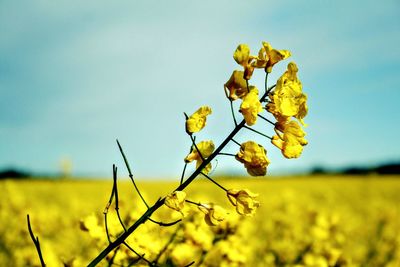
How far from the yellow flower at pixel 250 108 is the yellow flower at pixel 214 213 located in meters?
0.24

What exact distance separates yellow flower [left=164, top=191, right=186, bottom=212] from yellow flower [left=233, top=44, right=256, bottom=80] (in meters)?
0.31

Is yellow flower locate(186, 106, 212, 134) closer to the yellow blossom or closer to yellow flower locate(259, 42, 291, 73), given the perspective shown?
yellow flower locate(259, 42, 291, 73)

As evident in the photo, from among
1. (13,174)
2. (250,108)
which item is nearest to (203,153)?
(250,108)

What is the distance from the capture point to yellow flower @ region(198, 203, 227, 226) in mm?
1313

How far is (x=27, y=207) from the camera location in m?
4.09

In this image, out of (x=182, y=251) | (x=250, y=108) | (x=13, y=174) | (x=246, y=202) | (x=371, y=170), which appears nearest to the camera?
(x=250, y=108)

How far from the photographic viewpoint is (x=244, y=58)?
4.18 feet

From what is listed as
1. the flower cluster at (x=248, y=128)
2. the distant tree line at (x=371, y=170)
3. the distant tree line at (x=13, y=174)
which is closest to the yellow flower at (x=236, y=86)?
the flower cluster at (x=248, y=128)

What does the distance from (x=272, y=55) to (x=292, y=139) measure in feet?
0.66

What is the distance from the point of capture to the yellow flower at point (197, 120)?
128 centimetres

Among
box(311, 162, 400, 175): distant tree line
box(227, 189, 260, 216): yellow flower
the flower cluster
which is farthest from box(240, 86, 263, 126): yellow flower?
box(311, 162, 400, 175): distant tree line

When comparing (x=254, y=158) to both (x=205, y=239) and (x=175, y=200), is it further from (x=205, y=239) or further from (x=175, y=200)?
(x=205, y=239)

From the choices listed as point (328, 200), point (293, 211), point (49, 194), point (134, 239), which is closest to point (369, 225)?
point (328, 200)

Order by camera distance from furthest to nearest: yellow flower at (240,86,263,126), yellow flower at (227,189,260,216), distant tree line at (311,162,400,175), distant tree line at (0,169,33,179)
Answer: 1. distant tree line at (311,162,400,175)
2. distant tree line at (0,169,33,179)
3. yellow flower at (227,189,260,216)
4. yellow flower at (240,86,263,126)
